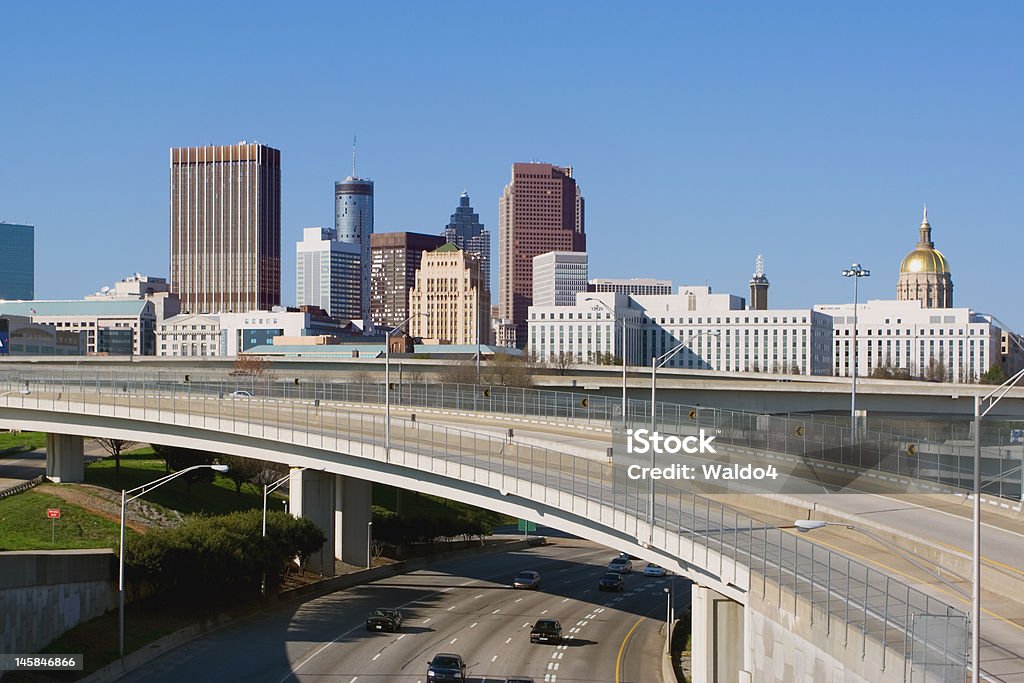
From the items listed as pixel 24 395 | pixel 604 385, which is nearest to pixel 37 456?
pixel 24 395

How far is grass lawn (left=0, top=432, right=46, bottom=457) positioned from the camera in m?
88.5

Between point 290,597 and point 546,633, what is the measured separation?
1634cm

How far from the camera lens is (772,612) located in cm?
3142

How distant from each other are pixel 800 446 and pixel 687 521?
20120mm

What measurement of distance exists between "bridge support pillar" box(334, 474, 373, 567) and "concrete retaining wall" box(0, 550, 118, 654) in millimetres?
19994

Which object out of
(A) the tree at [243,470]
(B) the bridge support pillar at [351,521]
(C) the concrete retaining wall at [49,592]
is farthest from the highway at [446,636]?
(A) the tree at [243,470]

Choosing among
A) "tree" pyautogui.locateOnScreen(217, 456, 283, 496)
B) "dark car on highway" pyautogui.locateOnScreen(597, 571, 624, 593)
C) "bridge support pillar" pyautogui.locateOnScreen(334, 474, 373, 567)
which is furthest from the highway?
"tree" pyautogui.locateOnScreen(217, 456, 283, 496)

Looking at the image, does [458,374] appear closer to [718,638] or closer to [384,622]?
[384,622]

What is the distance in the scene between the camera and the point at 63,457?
240 feet

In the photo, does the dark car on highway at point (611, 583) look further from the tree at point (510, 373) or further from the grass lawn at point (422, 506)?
the tree at point (510, 373)

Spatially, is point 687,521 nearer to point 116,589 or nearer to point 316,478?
point 116,589

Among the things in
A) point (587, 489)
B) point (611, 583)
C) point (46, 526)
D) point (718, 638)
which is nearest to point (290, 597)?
point (46, 526)

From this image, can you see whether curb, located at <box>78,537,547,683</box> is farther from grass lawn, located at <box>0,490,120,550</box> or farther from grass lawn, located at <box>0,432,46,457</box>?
grass lawn, located at <box>0,432,46,457</box>

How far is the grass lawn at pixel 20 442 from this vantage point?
290ft
